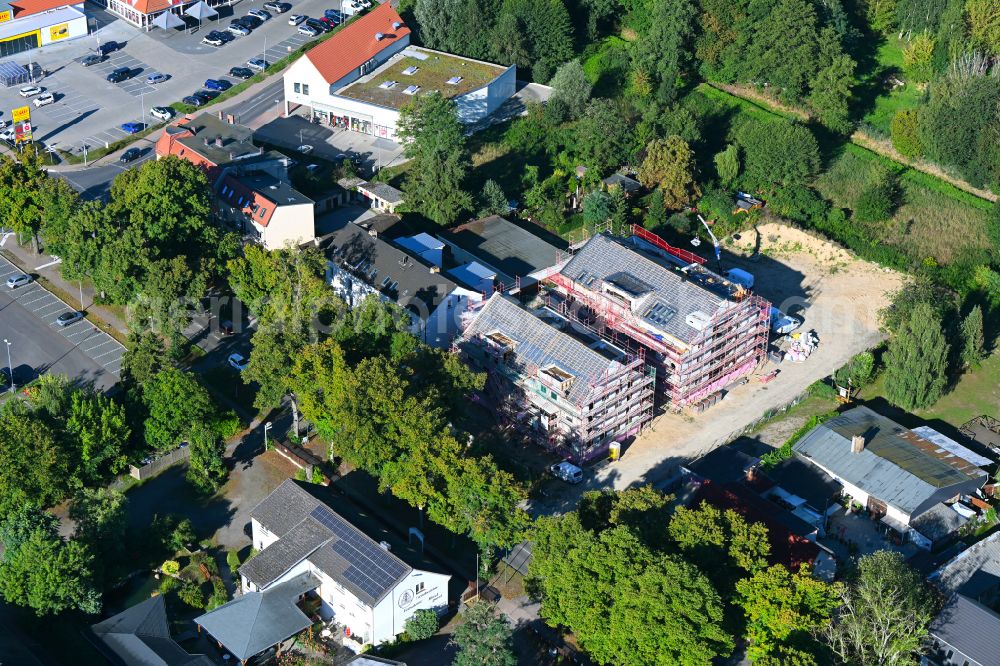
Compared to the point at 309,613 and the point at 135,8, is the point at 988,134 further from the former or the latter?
the point at 135,8

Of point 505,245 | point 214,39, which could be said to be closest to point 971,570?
point 505,245

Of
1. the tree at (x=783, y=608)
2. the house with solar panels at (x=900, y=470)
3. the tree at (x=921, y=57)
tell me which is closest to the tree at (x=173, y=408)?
the tree at (x=783, y=608)

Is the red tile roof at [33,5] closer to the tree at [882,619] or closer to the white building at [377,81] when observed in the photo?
the white building at [377,81]

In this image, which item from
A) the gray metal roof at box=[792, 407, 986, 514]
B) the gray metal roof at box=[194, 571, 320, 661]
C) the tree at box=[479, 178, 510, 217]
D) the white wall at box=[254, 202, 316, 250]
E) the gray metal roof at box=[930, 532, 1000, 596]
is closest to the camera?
the gray metal roof at box=[194, 571, 320, 661]

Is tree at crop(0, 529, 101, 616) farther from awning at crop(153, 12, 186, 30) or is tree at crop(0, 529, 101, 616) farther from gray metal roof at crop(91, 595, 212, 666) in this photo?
awning at crop(153, 12, 186, 30)

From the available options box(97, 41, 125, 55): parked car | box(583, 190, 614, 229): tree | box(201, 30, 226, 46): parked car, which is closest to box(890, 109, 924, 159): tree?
box(583, 190, 614, 229): tree
